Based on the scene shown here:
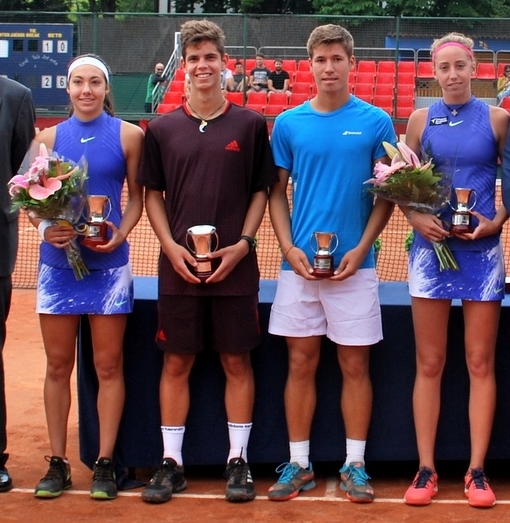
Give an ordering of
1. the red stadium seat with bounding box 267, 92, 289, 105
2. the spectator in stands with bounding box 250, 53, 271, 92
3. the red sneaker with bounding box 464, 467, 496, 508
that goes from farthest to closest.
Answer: the red stadium seat with bounding box 267, 92, 289, 105
the spectator in stands with bounding box 250, 53, 271, 92
the red sneaker with bounding box 464, 467, 496, 508

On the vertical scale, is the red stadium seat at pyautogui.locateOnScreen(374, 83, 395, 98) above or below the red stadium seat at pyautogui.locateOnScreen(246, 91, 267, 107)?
above

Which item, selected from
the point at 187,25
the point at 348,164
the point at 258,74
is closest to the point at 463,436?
the point at 348,164

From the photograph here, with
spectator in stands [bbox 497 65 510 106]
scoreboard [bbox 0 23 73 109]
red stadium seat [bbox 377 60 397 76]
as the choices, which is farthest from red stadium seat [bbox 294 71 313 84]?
scoreboard [bbox 0 23 73 109]

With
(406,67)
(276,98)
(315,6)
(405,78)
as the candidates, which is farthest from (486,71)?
(315,6)

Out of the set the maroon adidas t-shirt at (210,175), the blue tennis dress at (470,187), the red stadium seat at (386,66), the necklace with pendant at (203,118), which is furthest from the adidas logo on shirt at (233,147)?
the red stadium seat at (386,66)

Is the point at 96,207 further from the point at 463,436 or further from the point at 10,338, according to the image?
the point at 10,338

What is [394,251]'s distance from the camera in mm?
12812

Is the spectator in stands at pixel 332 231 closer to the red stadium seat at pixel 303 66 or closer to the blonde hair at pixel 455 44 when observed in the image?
the blonde hair at pixel 455 44

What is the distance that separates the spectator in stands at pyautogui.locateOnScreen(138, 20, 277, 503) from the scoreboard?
1686 centimetres

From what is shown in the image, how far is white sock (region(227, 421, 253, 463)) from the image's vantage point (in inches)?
186

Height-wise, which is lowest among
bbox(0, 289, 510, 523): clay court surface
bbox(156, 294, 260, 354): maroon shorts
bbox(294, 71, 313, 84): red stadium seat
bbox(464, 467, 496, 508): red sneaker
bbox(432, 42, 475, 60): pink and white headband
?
bbox(0, 289, 510, 523): clay court surface

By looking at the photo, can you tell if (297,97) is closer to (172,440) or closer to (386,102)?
→ (386,102)

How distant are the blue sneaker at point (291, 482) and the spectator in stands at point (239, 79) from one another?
1634cm

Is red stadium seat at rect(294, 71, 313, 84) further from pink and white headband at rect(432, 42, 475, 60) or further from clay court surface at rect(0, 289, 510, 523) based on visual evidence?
pink and white headband at rect(432, 42, 475, 60)
